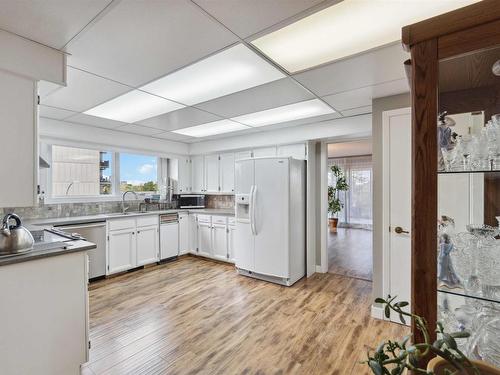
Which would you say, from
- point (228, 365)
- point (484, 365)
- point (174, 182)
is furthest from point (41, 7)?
point (174, 182)

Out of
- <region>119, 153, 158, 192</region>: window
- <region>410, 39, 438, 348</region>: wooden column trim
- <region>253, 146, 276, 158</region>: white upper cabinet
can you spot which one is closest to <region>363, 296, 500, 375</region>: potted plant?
<region>410, 39, 438, 348</region>: wooden column trim

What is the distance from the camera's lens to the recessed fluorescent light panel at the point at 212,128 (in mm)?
3884

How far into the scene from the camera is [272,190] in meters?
3.69

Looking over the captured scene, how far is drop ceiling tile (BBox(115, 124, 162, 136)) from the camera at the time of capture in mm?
4006

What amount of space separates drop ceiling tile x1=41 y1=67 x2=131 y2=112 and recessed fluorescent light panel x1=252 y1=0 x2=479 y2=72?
5.00 ft

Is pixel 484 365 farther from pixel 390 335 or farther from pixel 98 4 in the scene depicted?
pixel 98 4

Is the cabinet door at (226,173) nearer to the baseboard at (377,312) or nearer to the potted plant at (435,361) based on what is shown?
the baseboard at (377,312)

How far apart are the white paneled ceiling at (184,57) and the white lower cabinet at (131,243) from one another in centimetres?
175

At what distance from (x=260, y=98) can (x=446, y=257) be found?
231 cm

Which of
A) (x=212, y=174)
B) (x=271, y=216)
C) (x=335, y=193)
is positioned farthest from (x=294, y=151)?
(x=335, y=193)

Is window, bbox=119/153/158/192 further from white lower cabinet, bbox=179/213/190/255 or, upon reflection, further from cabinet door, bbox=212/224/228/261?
cabinet door, bbox=212/224/228/261

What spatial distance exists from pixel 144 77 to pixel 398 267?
121 inches

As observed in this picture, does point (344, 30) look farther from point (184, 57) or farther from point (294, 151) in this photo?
point (294, 151)

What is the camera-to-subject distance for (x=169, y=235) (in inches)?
185
